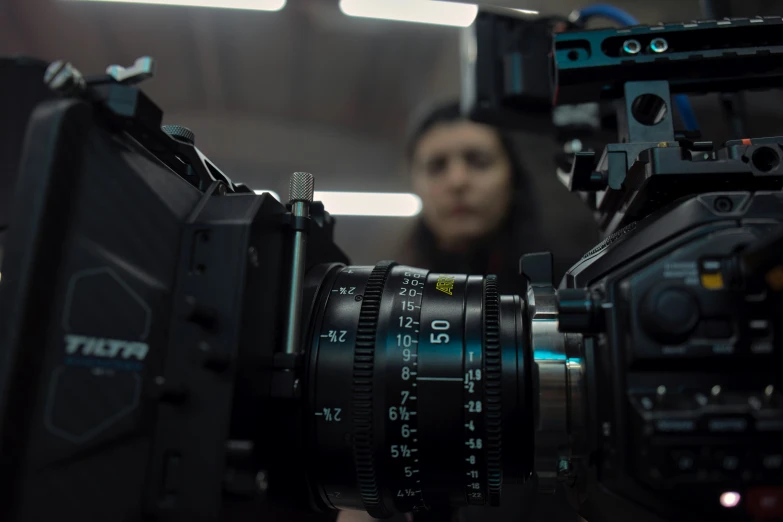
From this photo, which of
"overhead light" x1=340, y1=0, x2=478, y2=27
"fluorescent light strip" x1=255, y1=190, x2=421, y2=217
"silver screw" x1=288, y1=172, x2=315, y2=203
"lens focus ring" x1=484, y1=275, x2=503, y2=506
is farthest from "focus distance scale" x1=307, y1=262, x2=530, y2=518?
"fluorescent light strip" x1=255, y1=190, x2=421, y2=217

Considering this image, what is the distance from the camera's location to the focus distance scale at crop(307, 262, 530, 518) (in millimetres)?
468

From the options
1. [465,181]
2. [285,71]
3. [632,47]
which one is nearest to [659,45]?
[632,47]

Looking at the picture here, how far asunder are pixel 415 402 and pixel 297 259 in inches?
6.5

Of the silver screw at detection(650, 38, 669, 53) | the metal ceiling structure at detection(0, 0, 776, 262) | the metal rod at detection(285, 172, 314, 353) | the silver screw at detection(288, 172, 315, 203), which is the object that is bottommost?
the metal rod at detection(285, 172, 314, 353)

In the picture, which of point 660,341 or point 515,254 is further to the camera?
point 515,254

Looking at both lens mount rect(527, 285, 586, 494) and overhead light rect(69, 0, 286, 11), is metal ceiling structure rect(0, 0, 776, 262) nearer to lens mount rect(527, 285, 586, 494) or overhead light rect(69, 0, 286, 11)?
overhead light rect(69, 0, 286, 11)

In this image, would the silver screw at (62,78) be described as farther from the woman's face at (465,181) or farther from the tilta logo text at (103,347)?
the woman's face at (465,181)

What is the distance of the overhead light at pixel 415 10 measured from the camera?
1.48 meters

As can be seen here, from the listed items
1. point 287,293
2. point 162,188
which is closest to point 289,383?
point 287,293

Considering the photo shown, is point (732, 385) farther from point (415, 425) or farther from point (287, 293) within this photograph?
point (287, 293)

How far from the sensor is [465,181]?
133 cm

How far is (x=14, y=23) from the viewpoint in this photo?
1.58 m

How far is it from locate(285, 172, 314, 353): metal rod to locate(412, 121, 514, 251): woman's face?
0.86 meters

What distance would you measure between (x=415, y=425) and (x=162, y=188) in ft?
0.94
